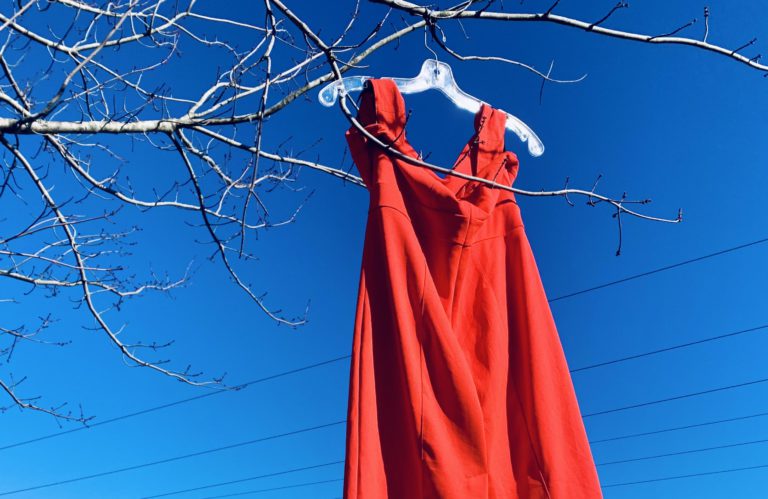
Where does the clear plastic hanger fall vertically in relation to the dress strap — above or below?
above

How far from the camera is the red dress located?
1403mm

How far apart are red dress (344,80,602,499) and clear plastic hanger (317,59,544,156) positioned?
67 millimetres

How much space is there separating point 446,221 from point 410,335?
0.36m

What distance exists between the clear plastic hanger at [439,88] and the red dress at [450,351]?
0.22ft

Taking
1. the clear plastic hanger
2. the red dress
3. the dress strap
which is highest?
the clear plastic hanger

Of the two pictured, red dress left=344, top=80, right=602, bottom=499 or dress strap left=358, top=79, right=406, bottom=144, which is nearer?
red dress left=344, top=80, right=602, bottom=499

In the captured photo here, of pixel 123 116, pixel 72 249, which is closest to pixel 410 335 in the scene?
pixel 123 116

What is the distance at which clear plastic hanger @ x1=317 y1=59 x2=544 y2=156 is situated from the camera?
179 centimetres

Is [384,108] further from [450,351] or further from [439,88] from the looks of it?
[450,351]

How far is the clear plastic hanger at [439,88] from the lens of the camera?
179cm

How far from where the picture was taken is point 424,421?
139 centimetres

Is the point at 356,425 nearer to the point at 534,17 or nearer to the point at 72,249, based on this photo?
the point at 534,17

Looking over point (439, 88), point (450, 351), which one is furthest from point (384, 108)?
point (450, 351)

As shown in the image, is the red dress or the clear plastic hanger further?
the clear plastic hanger
